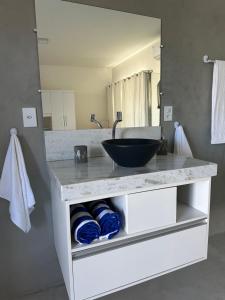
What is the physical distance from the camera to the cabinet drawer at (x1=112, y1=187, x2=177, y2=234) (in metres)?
1.06

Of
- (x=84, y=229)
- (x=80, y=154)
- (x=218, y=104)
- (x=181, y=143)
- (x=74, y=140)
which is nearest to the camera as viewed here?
(x=84, y=229)

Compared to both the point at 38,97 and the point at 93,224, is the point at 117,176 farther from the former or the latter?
the point at 38,97

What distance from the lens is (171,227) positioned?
1193mm

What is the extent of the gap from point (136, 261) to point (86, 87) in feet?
3.47

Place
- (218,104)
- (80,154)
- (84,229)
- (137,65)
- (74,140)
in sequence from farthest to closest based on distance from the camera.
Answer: (218,104) → (137,65) → (74,140) → (80,154) → (84,229)

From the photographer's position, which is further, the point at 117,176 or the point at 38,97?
the point at 38,97

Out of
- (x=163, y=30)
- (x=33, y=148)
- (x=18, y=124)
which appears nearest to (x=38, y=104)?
(x=18, y=124)

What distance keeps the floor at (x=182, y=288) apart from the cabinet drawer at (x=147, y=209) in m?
0.72

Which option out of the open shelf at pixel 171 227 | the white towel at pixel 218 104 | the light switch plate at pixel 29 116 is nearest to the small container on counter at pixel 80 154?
the light switch plate at pixel 29 116

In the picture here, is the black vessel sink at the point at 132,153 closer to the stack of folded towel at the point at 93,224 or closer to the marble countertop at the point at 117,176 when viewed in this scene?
the marble countertop at the point at 117,176

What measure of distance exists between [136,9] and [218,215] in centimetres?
185

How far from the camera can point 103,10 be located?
144 cm

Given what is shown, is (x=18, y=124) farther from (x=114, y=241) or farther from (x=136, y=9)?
(x=136, y=9)

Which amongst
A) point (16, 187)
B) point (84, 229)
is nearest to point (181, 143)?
point (84, 229)
